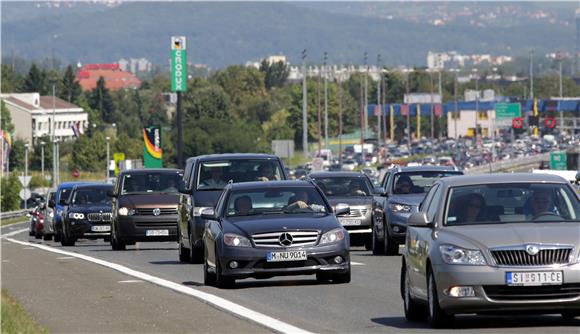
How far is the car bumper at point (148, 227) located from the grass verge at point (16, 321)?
16.5m

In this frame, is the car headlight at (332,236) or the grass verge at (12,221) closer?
the car headlight at (332,236)

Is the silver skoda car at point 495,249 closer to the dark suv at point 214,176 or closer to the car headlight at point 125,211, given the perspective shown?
the dark suv at point 214,176

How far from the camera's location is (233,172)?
97.3 ft

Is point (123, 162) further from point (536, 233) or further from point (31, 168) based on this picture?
point (536, 233)

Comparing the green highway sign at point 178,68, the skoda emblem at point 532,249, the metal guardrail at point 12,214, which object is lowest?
the metal guardrail at point 12,214

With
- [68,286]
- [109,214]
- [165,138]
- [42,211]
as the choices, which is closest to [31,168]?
[165,138]

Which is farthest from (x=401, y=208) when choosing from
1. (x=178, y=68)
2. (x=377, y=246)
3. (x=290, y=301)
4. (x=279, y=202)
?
(x=178, y=68)

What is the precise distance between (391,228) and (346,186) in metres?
5.20

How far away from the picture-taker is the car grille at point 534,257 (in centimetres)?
1471

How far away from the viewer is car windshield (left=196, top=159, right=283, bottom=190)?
29.4m

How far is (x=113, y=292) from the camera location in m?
21.7

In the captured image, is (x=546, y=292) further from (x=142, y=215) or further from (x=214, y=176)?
(x=142, y=215)

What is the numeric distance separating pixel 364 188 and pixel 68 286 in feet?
40.6

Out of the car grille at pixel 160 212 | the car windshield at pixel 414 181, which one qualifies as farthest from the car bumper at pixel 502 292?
the car grille at pixel 160 212
